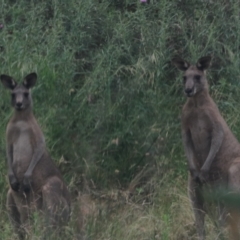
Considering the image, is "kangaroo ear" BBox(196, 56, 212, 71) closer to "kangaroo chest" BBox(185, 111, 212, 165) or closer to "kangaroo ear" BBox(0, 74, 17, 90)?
"kangaroo chest" BBox(185, 111, 212, 165)

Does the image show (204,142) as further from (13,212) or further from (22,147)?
(13,212)

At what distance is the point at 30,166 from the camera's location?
17.6ft

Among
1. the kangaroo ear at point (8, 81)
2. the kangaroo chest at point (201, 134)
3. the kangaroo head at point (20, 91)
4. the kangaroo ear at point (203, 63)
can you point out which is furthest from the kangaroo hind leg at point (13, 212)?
the kangaroo ear at point (203, 63)

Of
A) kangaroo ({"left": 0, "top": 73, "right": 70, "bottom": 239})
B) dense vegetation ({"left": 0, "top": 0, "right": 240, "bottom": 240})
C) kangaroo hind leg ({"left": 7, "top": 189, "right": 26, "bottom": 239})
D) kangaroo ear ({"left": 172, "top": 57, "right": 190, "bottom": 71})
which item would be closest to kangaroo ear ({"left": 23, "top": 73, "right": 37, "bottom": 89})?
kangaroo ({"left": 0, "top": 73, "right": 70, "bottom": 239})

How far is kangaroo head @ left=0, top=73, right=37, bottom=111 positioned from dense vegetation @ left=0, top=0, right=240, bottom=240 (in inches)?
24.3

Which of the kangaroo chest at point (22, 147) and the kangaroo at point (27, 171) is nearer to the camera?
the kangaroo at point (27, 171)

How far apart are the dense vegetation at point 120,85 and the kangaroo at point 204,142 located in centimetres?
32

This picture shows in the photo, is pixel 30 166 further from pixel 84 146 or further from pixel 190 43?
pixel 190 43

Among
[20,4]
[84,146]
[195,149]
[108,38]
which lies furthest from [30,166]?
[20,4]

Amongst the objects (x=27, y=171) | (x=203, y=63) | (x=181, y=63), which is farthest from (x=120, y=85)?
(x=27, y=171)

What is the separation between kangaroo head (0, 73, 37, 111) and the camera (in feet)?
18.0

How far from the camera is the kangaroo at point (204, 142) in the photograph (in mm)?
5273

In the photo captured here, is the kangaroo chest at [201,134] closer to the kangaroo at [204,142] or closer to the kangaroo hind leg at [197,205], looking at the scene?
the kangaroo at [204,142]

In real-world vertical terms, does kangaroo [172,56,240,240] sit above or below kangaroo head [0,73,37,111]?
below
